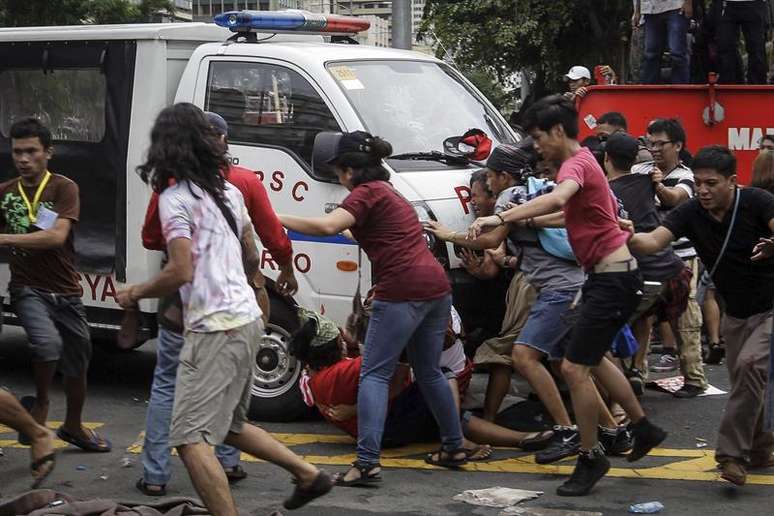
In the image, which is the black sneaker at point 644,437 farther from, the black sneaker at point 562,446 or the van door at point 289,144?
the van door at point 289,144

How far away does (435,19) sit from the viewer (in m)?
28.3

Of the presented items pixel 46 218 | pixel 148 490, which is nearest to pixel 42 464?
pixel 148 490

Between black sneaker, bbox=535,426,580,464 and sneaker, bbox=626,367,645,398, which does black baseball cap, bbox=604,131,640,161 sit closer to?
sneaker, bbox=626,367,645,398

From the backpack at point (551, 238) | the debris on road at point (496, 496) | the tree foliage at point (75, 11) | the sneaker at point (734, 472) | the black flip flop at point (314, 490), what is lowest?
the debris on road at point (496, 496)

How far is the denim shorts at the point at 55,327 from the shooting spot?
6.78m

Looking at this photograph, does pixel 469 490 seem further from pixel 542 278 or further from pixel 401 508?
pixel 542 278

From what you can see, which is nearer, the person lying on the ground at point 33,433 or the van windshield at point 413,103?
the person lying on the ground at point 33,433

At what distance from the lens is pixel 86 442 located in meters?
7.12

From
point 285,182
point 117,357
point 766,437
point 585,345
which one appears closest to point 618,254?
point 585,345

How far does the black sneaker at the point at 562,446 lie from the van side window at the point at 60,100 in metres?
3.40

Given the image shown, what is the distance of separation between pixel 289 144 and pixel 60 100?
1.68 meters

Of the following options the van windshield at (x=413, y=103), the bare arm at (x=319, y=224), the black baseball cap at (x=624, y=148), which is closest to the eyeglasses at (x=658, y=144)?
the black baseball cap at (x=624, y=148)

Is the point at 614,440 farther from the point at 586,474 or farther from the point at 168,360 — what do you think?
the point at 168,360

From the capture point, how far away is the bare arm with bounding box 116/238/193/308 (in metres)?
5.08
